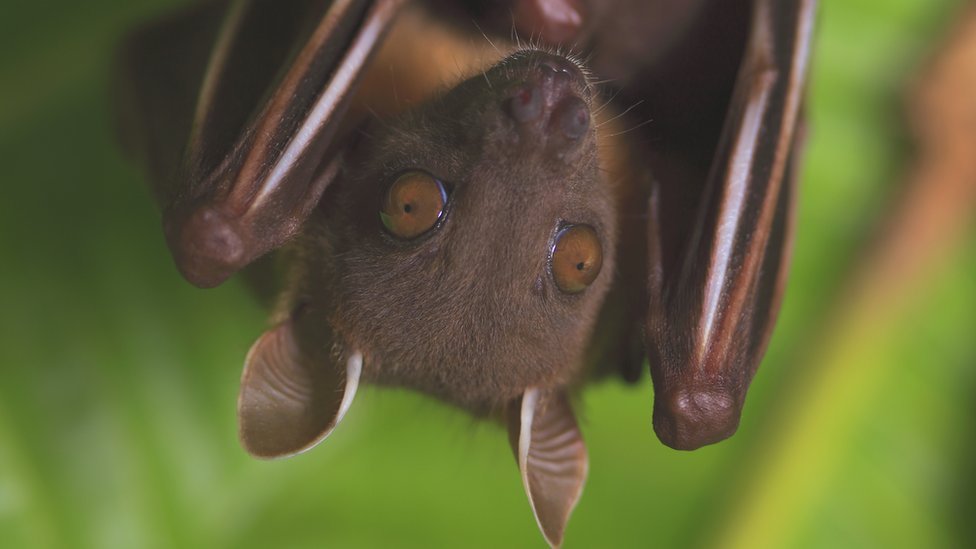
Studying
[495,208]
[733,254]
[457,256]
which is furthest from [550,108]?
[733,254]

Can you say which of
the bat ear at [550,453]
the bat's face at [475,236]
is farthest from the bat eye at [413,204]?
the bat ear at [550,453]

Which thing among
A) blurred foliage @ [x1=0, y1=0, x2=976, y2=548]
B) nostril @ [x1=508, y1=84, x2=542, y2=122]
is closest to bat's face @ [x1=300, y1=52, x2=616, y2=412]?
nostril @ [x1=508, y1=84, x2=542, y2=122]

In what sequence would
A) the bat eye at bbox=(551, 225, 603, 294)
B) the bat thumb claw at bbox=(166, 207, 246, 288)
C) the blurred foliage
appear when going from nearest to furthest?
the bat thumb claw at bbox=(166, 207, 246, 288)
the bat eye at bbox=(551, 225, 603, 294)
the blurred foliage

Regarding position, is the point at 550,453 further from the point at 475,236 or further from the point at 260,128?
the point at 260,128

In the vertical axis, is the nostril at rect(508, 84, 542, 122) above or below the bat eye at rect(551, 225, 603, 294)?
above

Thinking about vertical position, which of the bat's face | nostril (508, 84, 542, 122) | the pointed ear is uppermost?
nostril (508, 84, 542, 122)

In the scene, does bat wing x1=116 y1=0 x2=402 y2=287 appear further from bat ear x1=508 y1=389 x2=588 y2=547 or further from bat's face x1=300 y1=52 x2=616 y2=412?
bat ear x1=508 y1=389 x2=588 y2=547
